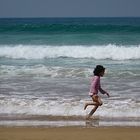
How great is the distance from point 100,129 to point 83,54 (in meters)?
→ 15.9

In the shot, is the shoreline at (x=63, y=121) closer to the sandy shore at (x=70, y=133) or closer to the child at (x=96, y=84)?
the child at (x=96, y=84)

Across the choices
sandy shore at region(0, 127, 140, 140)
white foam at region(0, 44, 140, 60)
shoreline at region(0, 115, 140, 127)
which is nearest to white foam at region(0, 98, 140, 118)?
shoreline at region(0, 115, 140, 127)

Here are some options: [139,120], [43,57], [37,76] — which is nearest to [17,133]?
[139,120]

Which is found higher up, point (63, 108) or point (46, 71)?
point (46, 71)

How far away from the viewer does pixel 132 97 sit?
11398mm

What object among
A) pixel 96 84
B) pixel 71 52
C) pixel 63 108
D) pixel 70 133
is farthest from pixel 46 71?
pixel 70 133

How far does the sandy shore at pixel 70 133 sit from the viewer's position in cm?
732

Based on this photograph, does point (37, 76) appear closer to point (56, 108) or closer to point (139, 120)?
point (56, 108)

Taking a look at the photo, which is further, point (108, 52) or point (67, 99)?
point (108, 52)

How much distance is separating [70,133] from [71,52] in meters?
17.5

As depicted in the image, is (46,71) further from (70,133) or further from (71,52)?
(70,133)

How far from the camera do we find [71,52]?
25.0 metres

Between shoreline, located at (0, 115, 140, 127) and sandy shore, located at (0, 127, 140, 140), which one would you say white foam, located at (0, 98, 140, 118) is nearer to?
shoreline, located at (0, 115, 140, 127)

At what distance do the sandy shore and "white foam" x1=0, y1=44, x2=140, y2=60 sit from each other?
14116 millimetres
